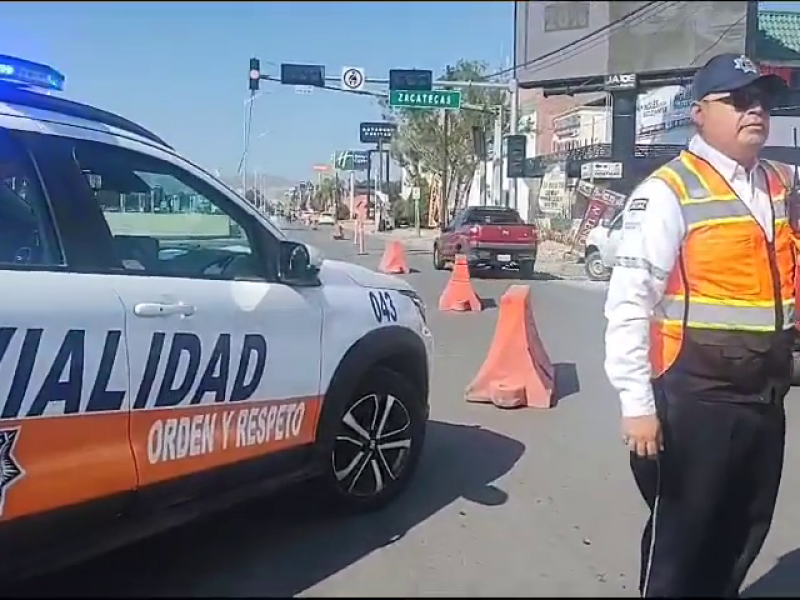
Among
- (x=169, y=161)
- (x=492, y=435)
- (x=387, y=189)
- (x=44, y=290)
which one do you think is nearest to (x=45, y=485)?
(x=44, y=290)

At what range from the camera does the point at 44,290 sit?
11.2ft

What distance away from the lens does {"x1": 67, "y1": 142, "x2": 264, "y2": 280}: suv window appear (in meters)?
3.87

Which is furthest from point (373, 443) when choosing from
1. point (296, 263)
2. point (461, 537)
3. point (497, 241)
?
point (497, 241)

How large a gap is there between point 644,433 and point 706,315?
39 cm

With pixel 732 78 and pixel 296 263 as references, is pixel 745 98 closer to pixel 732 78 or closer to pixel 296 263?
pixel 732 78

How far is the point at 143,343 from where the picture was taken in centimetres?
368

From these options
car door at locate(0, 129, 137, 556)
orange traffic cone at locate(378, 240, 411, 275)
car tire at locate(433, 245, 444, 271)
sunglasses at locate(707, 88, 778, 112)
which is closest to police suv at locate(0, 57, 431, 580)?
car door at locate(0, 129, 137, 556)

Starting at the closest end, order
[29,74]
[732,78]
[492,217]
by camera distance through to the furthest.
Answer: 1. [732,78]
2. [29,74]
3. [492,217]

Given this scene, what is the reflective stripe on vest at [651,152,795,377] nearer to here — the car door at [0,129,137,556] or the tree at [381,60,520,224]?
the car door at [0,129,137,556]

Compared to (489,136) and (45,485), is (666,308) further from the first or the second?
(489,136)

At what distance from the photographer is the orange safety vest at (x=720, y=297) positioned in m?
3.07

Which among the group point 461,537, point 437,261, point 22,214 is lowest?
point 437,261

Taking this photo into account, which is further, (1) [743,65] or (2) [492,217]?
(2) [492,217]

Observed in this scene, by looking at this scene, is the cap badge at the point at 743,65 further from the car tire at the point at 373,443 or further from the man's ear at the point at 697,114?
the car tire at the point at 373,443
